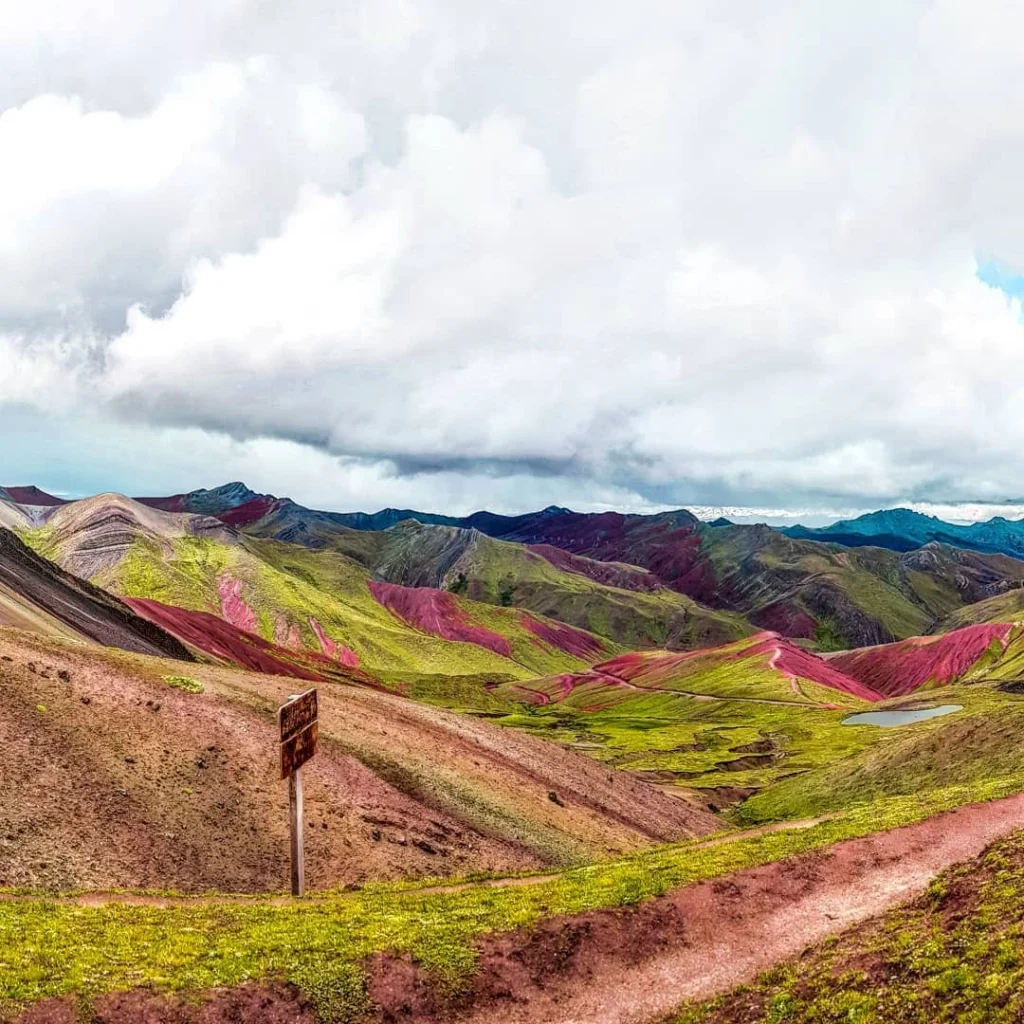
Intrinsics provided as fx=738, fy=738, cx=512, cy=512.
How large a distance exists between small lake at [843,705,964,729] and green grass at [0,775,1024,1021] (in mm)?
125403

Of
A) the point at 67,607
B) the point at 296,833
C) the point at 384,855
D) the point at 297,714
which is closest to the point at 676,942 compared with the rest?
the point at 296,833

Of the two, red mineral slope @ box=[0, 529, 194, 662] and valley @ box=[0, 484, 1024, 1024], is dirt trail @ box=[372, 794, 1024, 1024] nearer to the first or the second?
valley @ box=[0, 484, 1024, 1024]

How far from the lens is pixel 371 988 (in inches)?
864

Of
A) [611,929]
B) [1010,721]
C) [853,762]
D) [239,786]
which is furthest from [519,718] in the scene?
[611,929]

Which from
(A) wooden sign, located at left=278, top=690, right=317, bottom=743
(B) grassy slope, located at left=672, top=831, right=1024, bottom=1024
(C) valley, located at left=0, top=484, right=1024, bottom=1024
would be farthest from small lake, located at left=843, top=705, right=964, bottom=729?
(A) wooden sign, located at left=278, top=690, right=317, bottom=743

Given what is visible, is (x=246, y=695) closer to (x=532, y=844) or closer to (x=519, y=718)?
(x=532, y=844)

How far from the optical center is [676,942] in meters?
26.0

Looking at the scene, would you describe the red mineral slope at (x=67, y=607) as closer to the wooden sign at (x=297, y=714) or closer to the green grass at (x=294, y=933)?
the wooden sign at (x=297, y=714)

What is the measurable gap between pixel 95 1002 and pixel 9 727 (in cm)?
2561

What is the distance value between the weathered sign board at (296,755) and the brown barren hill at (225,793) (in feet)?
17.3

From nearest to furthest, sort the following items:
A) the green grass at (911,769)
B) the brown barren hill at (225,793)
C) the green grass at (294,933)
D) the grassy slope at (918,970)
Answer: the grassy slope at (918,970), the green grass at (294,933), the brown barren hill at (225,793), the green grass at (911,769)

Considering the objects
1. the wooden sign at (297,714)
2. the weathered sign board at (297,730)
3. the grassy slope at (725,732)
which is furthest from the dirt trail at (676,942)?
the grassy slope at (725,732)

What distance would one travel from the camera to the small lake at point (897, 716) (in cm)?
14175

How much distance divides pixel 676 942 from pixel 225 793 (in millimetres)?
26700
